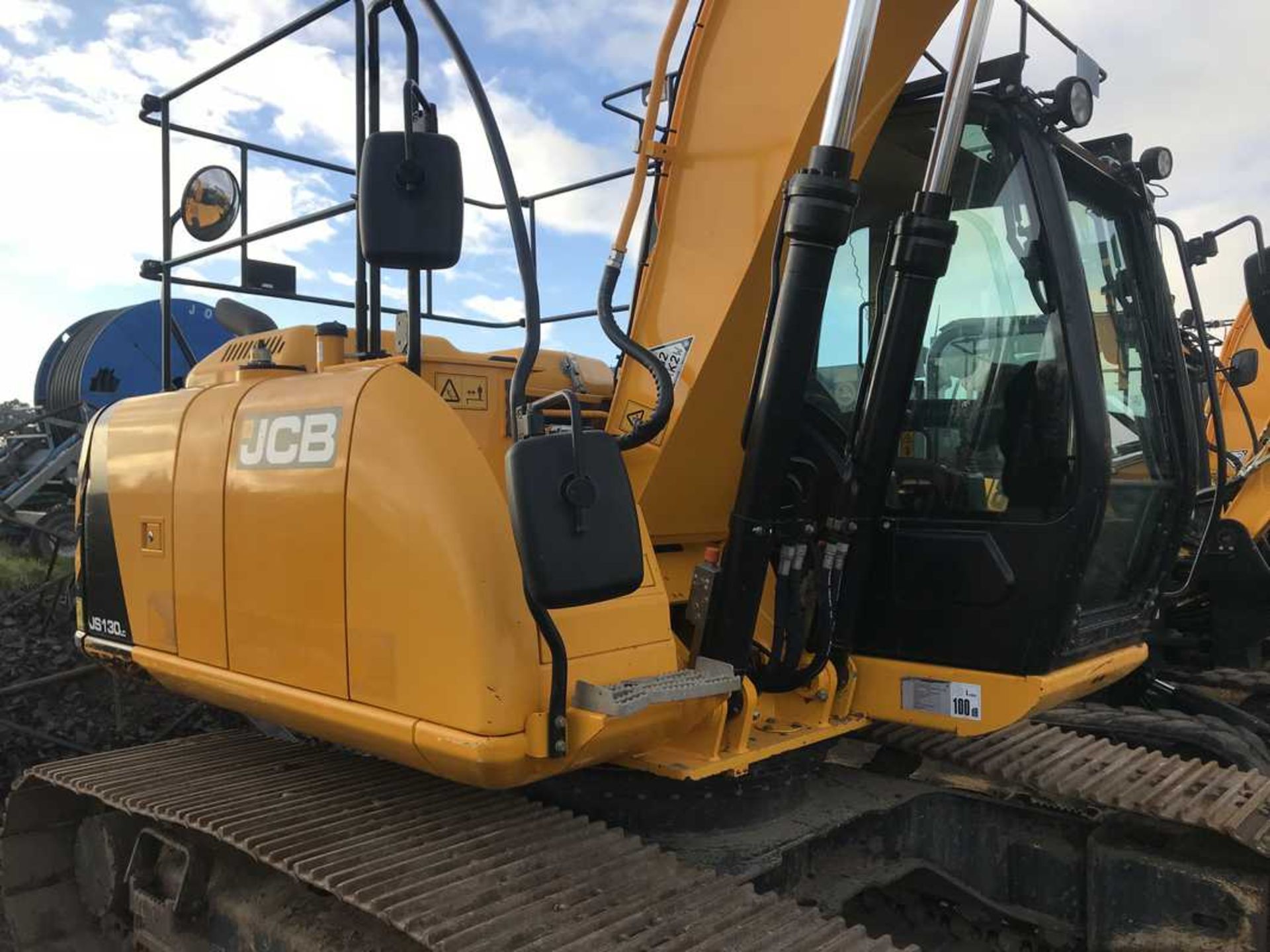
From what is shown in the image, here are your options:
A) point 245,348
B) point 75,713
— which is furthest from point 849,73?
point 75,713

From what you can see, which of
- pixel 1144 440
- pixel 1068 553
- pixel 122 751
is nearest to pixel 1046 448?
pixel 1068 553

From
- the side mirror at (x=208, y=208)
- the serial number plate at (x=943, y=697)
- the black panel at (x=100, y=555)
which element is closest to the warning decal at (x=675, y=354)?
the serial number plate at (x=943, y=697)

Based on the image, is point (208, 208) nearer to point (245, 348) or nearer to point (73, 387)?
point (245, 348)

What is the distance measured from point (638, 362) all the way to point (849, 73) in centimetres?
88

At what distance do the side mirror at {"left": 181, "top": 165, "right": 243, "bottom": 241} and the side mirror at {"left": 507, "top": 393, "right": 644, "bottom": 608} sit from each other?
2.02m

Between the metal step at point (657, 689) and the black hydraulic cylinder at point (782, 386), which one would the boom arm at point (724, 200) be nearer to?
the black hydraulic cylinder at point (782, 386)

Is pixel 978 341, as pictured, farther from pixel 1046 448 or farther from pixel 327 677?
pixel 327 677

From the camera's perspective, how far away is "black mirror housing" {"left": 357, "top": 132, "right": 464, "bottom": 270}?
2.25 m

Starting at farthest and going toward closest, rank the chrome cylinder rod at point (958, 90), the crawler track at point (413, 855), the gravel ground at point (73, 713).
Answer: the gravel ground at point (73, 713), the chrome cylinder rod at point (958, 90), the crawler track at point (413, 855)

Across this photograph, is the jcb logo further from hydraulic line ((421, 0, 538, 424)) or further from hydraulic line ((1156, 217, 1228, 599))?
hydraulic line ((1156, 217, 1228, 599))

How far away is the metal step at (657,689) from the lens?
2158 millimetres

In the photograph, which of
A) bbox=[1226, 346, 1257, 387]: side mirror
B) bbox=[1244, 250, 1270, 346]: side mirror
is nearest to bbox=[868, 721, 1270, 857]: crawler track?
bbox=[1244, 250, 1270, 346]: side mirror

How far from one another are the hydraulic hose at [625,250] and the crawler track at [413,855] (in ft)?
3.18

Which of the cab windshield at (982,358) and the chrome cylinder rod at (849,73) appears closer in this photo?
the chrome cylinder rod at (849,73)
